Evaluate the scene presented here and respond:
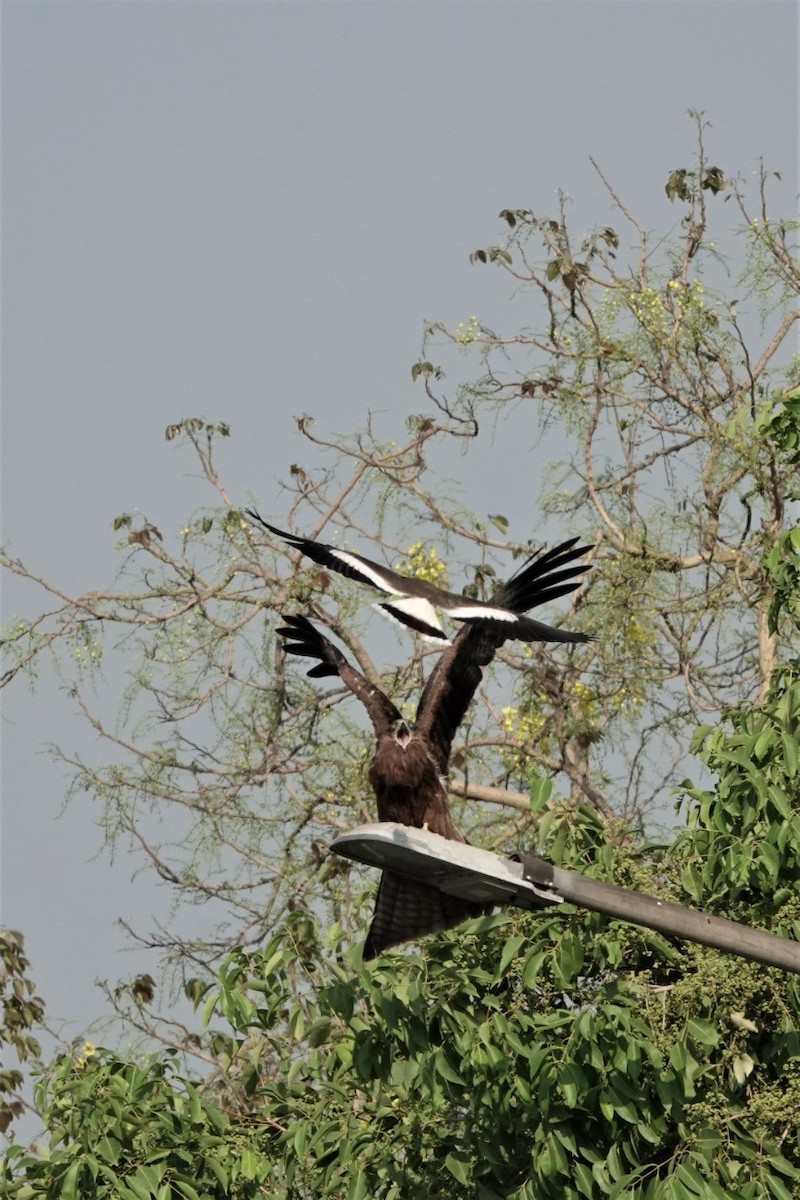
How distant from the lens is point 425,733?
23.7 ft

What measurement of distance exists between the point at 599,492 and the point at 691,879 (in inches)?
195

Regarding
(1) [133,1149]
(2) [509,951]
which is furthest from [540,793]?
(1) [133,1149]

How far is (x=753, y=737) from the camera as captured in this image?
5824 mm

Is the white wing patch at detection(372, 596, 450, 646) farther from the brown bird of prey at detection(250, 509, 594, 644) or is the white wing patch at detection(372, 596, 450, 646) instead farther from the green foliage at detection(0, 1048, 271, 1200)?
the green foliage at detection(0, 1048, 271, 1200)

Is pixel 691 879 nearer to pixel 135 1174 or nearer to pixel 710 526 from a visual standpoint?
pixel 135 1174

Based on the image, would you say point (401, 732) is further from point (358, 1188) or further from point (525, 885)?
point (525, 885)

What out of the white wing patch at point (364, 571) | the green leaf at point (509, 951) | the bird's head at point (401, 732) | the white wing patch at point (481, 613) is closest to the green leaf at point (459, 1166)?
the green leaf at point (509, 951)

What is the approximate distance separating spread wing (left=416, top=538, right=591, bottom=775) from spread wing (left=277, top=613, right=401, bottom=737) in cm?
17

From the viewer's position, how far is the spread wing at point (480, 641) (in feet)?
20.4

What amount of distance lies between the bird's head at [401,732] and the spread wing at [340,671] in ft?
0.13

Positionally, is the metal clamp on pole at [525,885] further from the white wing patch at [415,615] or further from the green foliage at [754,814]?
the white wing patch at [415,615]

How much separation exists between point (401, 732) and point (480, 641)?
607 millimetres

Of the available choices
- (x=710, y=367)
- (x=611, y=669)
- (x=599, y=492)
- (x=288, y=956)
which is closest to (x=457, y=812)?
(x=611, y=669)

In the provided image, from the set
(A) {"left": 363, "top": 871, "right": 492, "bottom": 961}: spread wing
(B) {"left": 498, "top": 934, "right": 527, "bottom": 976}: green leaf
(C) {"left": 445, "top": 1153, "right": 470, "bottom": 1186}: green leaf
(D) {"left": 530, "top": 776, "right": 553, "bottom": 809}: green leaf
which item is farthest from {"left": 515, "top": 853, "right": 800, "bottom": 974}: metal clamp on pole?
(A) {"left": 363, "top": 871, "right": 492, "bottom": 961}: spread wing
